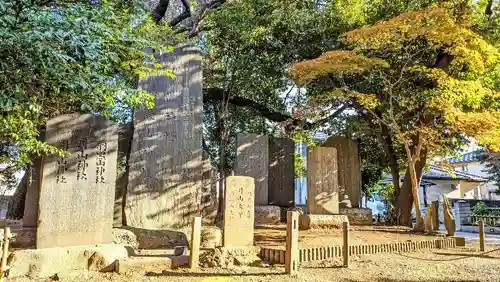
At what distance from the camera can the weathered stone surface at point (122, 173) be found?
21.9 ft

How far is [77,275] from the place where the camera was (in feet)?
15.0

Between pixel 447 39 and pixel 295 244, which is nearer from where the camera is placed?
pixel 295 244

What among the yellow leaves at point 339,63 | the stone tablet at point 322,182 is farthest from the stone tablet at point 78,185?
the stone tablet at point 322,182

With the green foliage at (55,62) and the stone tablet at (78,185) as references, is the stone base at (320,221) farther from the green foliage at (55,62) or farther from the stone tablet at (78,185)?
the green foliage at (55,62)

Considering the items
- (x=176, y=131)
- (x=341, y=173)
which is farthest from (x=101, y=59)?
(x=341, y=173)

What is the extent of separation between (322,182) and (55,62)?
7.00 metres

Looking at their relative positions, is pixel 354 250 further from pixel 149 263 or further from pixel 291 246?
pixel 149 263

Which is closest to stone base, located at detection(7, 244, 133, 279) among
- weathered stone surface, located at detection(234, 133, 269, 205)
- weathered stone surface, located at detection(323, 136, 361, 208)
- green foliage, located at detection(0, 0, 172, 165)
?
green foliage, located at detection(0, 0, 172, 165)

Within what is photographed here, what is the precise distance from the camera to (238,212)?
588 centimetres

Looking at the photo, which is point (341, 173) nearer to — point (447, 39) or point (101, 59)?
point (447, 39)

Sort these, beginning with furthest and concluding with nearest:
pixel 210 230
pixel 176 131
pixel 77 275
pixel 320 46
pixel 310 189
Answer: pixel 320 46 < pixel 310 189 < pixel 176 131 < pixel 210 230 < pixel 77 275

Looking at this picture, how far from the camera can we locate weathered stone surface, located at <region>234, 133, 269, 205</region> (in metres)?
9.75

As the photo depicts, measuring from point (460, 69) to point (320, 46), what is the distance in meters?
3.74

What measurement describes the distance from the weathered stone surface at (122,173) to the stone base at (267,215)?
12.2 feet
